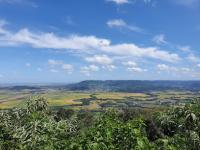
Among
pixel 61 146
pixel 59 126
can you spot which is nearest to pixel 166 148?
pixel 61 146

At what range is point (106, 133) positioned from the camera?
14.1 metres

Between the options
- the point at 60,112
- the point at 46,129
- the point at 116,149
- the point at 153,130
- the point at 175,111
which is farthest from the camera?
the point at 60,112

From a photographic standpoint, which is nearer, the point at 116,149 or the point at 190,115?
the point at 116,149

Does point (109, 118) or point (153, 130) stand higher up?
point (109, 118)

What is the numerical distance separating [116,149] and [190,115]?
17.9 metres

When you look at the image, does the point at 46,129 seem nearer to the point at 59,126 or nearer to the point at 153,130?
the point at 59,126

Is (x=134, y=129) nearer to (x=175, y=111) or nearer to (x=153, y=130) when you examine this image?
(x=175, y=111)

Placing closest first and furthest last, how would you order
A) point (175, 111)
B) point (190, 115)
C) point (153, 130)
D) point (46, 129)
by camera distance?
point (46, 129)
point (190, 115)
point (175, 111)
point (153, 130)

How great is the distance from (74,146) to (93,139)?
2.67 ft

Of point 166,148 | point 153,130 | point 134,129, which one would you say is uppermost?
point 134,129

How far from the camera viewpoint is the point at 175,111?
3266 centimetres

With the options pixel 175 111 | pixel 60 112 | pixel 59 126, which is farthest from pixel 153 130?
pixel 59 126

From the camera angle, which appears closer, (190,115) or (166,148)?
(166,148)

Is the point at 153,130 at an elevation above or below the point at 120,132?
below
